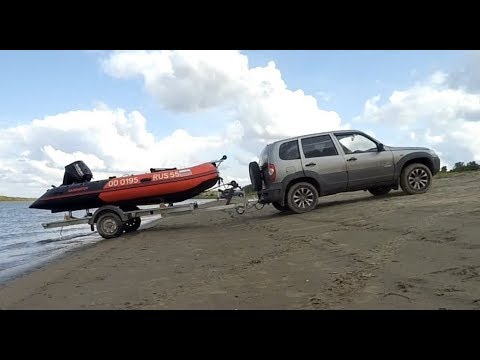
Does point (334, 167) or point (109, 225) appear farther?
point (109, 225)

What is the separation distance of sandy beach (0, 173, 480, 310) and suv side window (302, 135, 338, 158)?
2.32 meters

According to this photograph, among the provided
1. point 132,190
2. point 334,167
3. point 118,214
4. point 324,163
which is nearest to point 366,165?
point 334,167

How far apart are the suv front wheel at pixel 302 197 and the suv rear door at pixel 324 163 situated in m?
0.29

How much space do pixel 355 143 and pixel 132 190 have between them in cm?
656

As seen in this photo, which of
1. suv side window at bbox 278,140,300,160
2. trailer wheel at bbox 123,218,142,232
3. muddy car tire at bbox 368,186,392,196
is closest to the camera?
suv side window at bbox 278,140,300,160

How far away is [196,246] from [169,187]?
14.0ft

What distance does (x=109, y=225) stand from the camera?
12.6 m

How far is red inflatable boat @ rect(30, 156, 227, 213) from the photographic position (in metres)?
12.7

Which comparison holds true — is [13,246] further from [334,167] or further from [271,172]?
[334,167]

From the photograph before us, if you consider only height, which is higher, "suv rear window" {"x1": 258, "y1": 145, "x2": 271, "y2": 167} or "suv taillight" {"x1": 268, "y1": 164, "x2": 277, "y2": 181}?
"suv rear window" {"x1": 258, "y1": 145, "x2": 271, "y2": 167}

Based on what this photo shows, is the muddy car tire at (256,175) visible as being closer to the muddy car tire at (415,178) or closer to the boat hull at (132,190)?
the boat hull at (132,190)

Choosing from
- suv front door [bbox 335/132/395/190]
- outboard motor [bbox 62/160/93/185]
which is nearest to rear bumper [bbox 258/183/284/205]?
suv front door [bbox 335/132/395/190]

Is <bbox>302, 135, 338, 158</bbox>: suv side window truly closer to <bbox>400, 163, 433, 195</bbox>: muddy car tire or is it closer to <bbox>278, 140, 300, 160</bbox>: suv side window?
<bbox>278, 140, 300, 160</bbox>: suv side window
